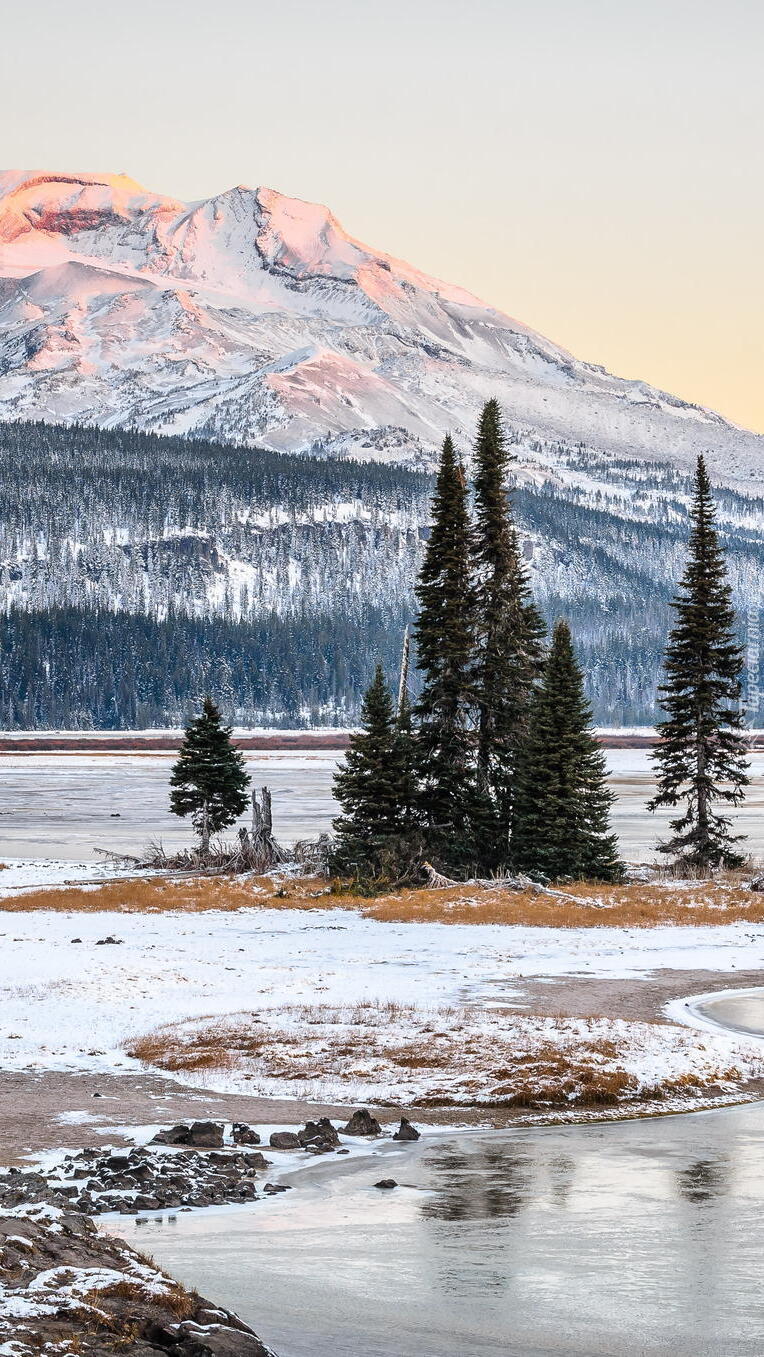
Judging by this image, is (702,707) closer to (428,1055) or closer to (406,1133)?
(428,1055)

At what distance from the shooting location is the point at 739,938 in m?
33.4

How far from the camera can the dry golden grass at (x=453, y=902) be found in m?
36.8

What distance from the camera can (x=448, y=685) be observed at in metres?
47.7

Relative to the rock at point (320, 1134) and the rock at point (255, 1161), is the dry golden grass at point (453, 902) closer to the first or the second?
the rock at point (320, 1134)

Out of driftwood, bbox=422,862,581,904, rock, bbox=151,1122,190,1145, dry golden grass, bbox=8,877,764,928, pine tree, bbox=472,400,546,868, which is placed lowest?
dry golden grass, bbox=8,877,764,928

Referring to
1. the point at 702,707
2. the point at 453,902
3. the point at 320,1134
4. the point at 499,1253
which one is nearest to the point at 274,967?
the point at 453,902

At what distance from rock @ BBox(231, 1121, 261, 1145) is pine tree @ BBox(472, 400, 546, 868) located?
3127 cm

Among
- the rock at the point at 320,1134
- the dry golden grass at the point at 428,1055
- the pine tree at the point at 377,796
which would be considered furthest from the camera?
the pine tree at the point at 377,796

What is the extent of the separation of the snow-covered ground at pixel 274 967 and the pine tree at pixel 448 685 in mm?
9245

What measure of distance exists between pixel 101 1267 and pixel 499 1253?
375 cm

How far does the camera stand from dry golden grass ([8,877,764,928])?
121 feet

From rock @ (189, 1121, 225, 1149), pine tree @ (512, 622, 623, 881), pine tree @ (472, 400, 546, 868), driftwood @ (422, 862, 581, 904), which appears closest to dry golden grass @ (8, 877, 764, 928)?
driftwood @ (422, 862, 581, 904)

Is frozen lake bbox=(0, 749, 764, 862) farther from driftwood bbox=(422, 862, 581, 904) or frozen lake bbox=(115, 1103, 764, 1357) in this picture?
frozen lake bbox=(115, 1103, 764, 1357)

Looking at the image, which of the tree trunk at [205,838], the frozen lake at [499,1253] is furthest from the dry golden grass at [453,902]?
the frozen lake at [499,1253]
